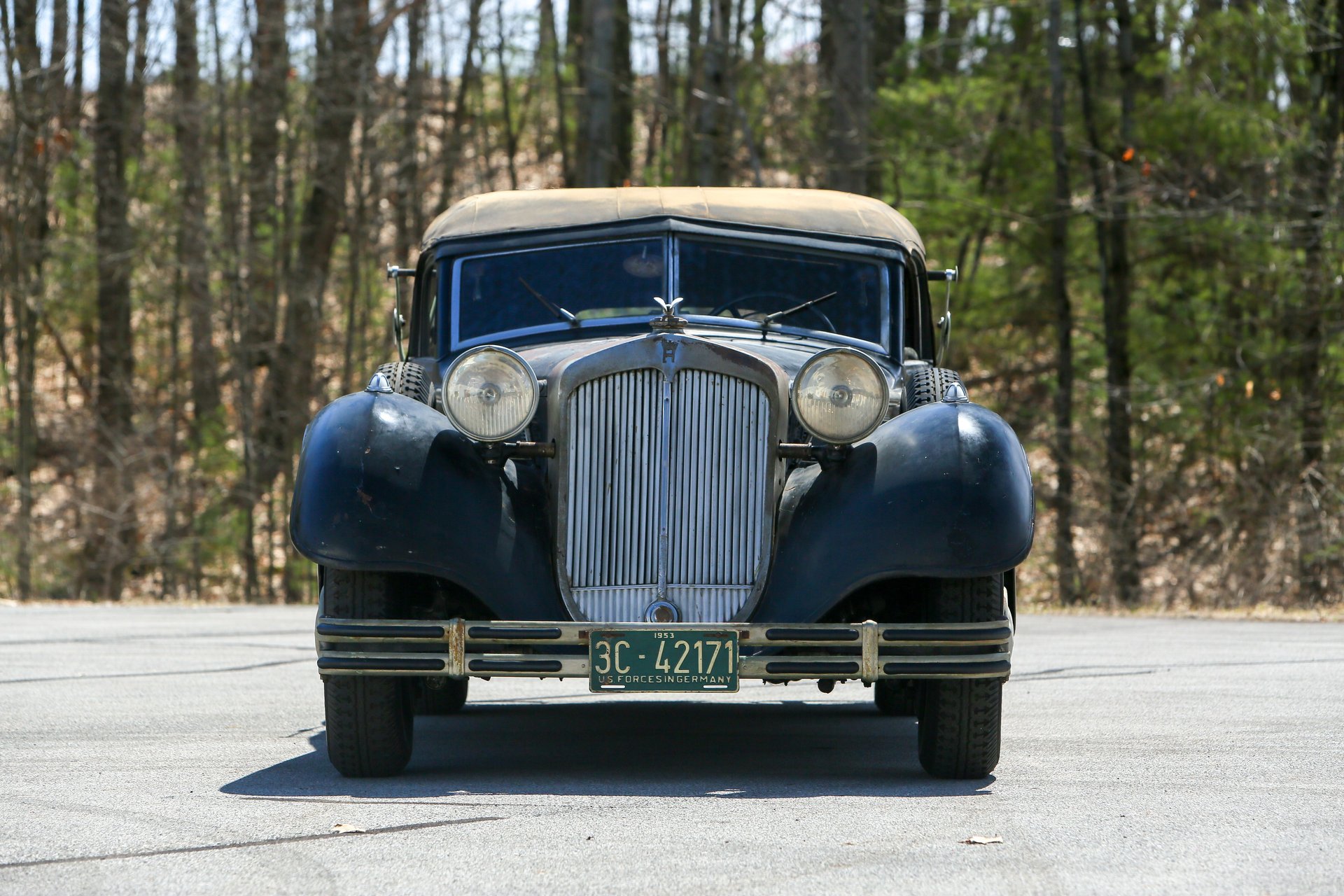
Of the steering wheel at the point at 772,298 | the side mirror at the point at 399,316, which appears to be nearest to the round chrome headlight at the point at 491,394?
the steering wheel at the point at 772,298

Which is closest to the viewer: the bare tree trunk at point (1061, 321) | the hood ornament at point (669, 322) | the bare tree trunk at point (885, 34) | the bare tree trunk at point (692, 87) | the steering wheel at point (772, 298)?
the hood ornament at point (669, 322)

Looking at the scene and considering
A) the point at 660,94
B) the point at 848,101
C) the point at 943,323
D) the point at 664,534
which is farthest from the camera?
the point at 660,94

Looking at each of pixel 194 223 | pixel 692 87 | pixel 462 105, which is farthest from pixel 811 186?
pixel 194 223

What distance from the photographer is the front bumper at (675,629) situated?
4.92 m

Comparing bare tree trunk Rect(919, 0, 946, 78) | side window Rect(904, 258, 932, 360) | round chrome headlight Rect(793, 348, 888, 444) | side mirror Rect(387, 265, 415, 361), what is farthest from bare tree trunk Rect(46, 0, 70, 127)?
→ round chrome headlight Rect(793, 348, 888, 444)

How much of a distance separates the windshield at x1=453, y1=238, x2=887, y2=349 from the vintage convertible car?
856mm

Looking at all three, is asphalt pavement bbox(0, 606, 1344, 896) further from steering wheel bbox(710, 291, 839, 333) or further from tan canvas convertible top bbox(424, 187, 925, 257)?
tan canvas convertible top bbox(424, 187, 925, 257)

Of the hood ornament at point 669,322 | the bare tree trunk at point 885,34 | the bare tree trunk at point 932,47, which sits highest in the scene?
the bare tree trunk at point 885,34

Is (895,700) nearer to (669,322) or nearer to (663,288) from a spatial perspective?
(663,288)

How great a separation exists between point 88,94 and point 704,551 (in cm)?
2207

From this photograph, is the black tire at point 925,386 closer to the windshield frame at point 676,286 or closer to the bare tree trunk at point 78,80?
the windshield frame at point 676,286

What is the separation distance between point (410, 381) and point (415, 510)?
4.84ft

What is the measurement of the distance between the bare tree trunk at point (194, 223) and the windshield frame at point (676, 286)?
16806 mm

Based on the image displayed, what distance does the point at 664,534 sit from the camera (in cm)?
522
